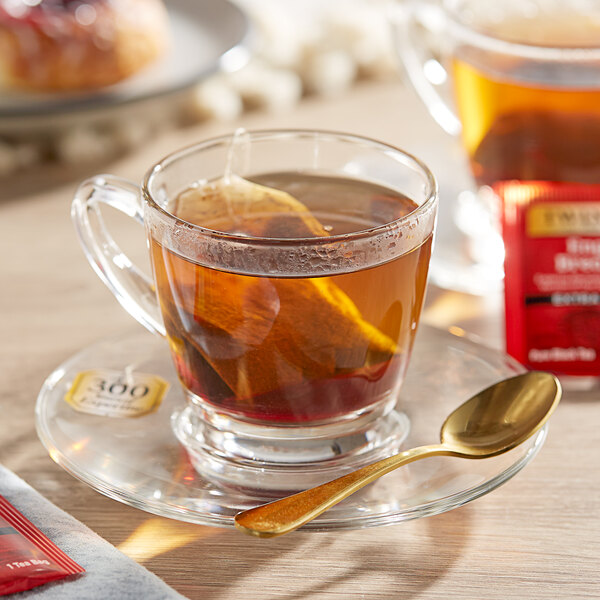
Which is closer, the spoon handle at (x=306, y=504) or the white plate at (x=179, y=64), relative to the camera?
the spoon handle at (x=306, y=504)

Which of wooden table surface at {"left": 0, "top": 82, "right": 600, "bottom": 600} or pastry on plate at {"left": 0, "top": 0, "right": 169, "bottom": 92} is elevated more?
pastry on plate at {"left": 0, "top": 0, "right": 169, "bottom": 92}

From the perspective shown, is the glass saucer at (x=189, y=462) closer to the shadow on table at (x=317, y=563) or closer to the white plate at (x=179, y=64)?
the shadow on table at (x=317, y=563)

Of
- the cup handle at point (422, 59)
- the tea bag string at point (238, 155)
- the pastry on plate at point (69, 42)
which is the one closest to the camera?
the tea bag string at point (238, 155)

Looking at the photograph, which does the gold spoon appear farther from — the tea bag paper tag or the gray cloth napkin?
the tea bag paper tag

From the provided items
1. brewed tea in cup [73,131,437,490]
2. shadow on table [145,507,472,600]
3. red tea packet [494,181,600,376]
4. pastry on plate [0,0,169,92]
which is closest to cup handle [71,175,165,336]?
brewed tea in cup [73,131,437,490]

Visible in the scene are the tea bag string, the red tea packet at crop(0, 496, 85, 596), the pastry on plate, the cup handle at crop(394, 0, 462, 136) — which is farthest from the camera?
the pastry on plate

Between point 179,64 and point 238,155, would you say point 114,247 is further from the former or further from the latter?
point 179,64

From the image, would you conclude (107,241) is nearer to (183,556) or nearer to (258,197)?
(258,197)

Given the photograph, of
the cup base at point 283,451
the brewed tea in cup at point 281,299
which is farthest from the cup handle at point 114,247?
the cup base at point 283,451
